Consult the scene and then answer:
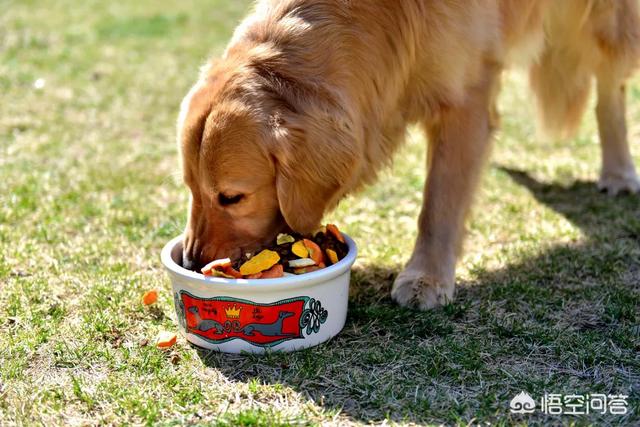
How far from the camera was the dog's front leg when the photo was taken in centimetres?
354

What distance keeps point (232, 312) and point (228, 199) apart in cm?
44

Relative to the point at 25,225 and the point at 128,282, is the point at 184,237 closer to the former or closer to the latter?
the point at 128,282

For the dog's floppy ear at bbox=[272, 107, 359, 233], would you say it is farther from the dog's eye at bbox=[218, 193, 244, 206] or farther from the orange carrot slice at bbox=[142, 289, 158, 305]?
the orange carrot slice at bbox=[142, 289, 158, 305]

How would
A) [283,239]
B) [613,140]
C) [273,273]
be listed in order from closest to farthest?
[273,273], [283,239], [613,140]

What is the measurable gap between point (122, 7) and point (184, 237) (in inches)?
306

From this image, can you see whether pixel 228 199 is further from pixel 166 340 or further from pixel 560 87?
pixel 560 87

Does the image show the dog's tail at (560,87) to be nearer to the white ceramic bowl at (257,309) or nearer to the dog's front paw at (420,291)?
the dog's front paw at (420,291)

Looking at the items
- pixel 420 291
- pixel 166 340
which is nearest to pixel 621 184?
pixel 420 291

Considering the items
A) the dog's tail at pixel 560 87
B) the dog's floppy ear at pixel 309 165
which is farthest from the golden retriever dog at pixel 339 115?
the dog's tail at pixel 560 87

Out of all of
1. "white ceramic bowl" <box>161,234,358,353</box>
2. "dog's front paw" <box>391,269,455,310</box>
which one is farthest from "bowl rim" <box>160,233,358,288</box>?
"dog's front paw" <box>391,269,455,310</box>

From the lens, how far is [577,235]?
13.5 ft

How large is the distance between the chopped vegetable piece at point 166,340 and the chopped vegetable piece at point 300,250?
564 millimetres

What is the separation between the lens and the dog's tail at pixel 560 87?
15.3 feet

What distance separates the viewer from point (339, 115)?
3057mm
